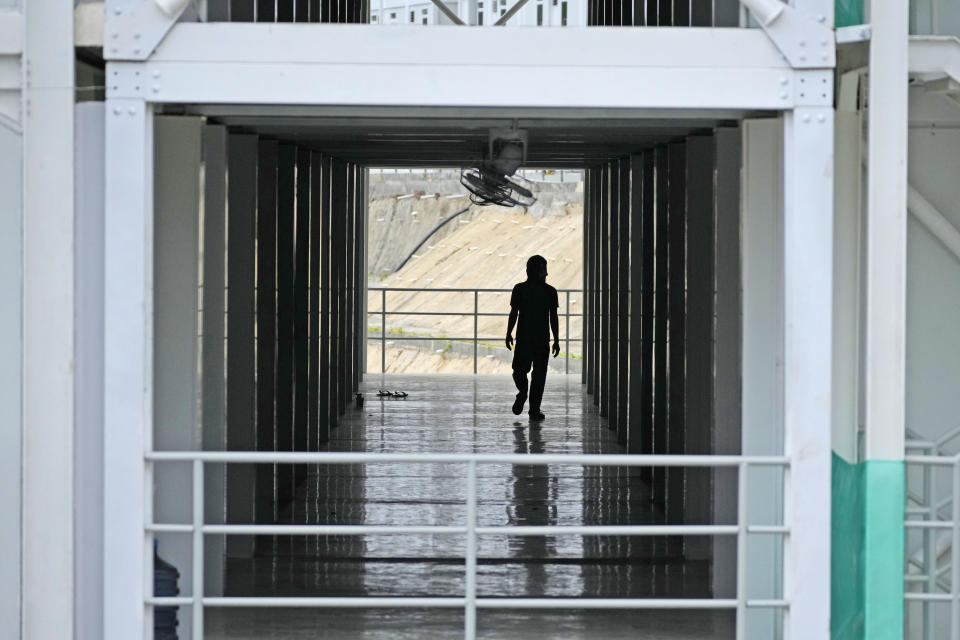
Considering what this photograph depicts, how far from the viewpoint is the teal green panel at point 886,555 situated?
5.34 m

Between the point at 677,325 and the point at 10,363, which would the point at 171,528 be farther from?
the point at 677,325

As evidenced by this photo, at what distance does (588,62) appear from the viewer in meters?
5.24

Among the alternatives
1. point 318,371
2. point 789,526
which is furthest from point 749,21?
point 318,371

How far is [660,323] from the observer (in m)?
9.49

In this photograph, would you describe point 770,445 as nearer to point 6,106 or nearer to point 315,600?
point 315,600

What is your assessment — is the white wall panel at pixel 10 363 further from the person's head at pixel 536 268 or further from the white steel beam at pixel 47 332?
the person's head at pixel 536 268

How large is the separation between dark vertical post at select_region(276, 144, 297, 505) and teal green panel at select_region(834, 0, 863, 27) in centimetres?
479

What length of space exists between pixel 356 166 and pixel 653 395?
23.9 ft

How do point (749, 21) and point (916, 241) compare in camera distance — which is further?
point (916, 241)

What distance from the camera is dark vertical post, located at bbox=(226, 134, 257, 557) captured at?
777 centimetres

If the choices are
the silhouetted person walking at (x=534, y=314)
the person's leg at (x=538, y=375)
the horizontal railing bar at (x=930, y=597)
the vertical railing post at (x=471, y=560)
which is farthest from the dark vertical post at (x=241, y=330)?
the person's leg at (x=538, y=375)

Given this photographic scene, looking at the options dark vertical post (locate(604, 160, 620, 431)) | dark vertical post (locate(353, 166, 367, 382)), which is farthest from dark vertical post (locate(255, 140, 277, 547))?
dark vertical post (locate(353, 166, 367, 382))

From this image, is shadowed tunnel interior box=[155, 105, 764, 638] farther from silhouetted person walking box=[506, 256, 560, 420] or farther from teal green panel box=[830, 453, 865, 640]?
teal green panel box=[830, 453, 865, 640]

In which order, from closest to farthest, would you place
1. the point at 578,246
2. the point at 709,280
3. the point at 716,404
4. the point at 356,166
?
the point at 716,404 < the point at 709,280 < the point at 356,166 < the point at 578,246
